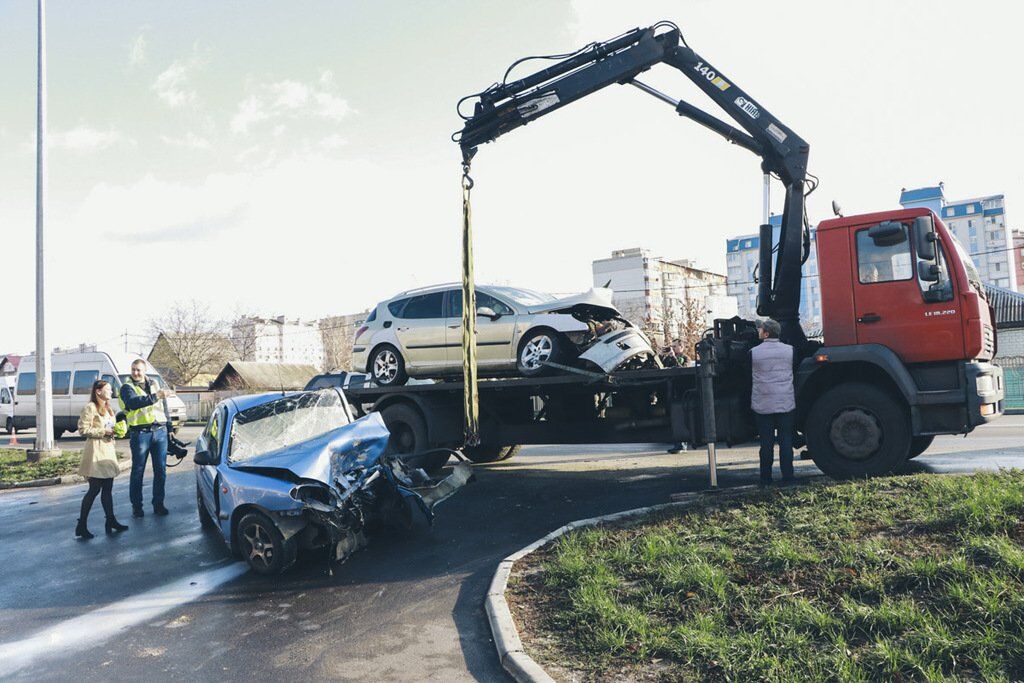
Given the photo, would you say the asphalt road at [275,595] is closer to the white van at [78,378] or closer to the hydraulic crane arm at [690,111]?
the hydraulic crane arm at [690,111]

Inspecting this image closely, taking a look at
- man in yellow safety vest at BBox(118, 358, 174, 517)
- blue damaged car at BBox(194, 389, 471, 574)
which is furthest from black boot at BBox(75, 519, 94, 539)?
blue damaged car at BBox(194, 389, 471, 574)

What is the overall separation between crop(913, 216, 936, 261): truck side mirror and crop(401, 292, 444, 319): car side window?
20.4ft

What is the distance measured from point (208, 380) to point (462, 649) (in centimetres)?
7119

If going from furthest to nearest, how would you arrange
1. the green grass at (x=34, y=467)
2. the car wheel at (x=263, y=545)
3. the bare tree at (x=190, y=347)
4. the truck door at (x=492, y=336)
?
the bare tree at (x=190, y=347) < the green grass at (x=34, y=467) < the truck door at (x=492, y=336) < the car wheel at (x=263, y=545)

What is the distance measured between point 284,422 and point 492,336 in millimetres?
3620

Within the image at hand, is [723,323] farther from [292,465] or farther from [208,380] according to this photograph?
[208,380]

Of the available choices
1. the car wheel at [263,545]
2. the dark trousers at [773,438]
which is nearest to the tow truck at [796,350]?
the dark trousers at [773,438]

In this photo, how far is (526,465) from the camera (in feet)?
41.3

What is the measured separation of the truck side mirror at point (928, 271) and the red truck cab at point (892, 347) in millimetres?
11

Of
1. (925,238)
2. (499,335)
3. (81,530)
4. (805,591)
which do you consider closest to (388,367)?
(499,335)

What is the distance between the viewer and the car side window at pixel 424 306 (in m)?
11.0

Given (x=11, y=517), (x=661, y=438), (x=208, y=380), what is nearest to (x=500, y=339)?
(x=661, y=438)

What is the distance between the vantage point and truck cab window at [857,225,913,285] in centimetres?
802

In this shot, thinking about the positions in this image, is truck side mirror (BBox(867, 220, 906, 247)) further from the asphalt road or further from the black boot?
the black boot
